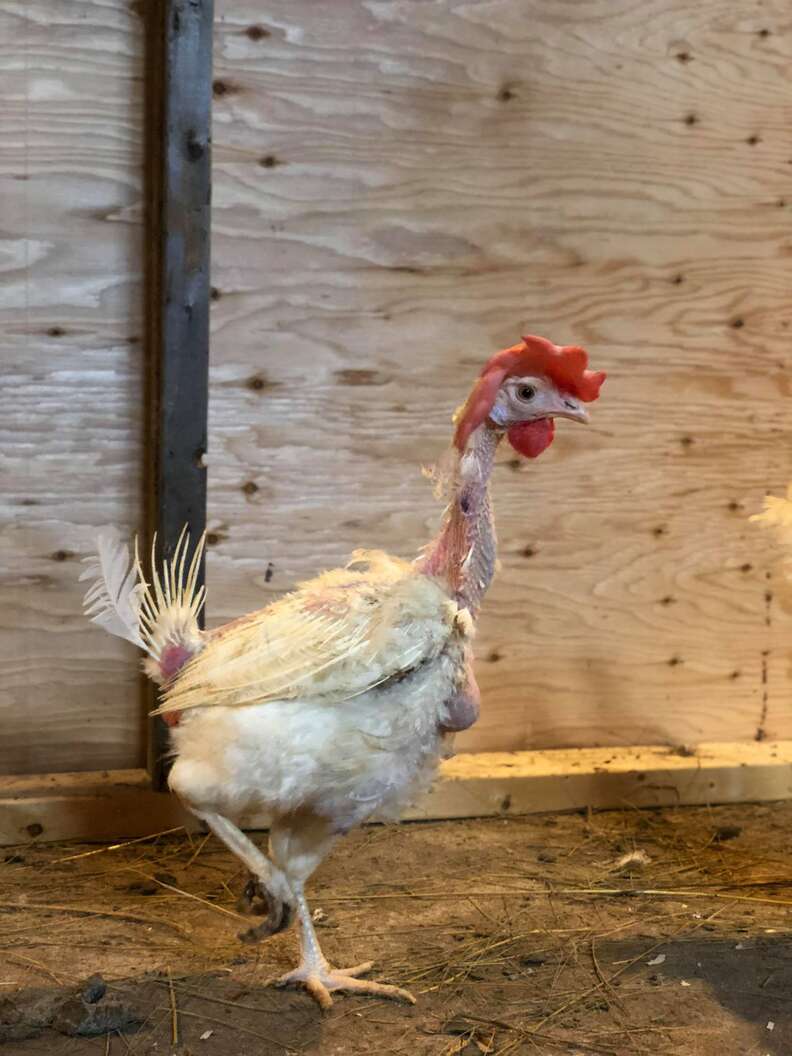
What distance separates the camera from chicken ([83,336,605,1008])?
2.17 metres

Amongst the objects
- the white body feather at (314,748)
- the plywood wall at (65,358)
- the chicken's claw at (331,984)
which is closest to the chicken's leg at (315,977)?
the chicken's claw at (331,984)

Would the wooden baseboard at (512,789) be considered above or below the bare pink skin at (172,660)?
below

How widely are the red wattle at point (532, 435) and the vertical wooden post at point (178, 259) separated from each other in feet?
2.97

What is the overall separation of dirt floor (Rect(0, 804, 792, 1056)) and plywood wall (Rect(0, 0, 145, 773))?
406 mm

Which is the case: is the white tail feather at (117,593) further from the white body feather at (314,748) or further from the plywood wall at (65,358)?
the plywood wall at (65,358)

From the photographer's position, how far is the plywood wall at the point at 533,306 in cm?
294

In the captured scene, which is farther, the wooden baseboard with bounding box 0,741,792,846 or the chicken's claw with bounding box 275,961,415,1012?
the wooden baseboard with bounding box 0,741,792,846

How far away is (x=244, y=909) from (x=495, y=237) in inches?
69.2

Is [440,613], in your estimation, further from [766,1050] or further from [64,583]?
[64,583]

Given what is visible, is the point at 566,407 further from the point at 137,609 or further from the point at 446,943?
the point at 446,943

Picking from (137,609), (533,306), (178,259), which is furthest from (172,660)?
(533,306)

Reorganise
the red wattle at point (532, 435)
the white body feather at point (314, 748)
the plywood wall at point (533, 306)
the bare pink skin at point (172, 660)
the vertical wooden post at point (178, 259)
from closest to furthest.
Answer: the white body feather at point (314, 748)
the red wattle at point (532, 435)
the bare pink skin at point (172, 660)
the vertical wooden post at point (178, 259)
the plywood wall at point (533, 306)

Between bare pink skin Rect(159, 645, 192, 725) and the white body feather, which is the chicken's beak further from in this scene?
bare pink skin Rect(159, 645, 192, 725)

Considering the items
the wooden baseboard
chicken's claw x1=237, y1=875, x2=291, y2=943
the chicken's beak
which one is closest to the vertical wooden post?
the wooden baseboard
